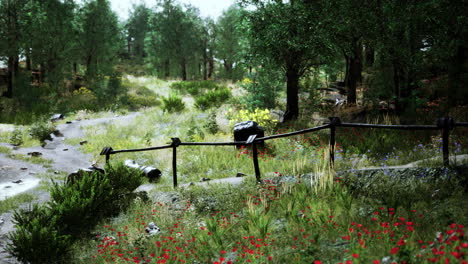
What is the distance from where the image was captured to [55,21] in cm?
2230

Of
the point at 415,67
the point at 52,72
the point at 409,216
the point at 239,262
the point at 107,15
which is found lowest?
the point at 239,262

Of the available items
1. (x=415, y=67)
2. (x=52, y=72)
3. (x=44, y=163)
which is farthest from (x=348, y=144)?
(x=52, y=72)

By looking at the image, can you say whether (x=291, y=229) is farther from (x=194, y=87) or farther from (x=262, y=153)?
(x=194, y=87)

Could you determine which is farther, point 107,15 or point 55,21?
point 107,15

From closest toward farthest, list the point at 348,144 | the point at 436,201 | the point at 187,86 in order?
the point at 436,201 → the point at 348,144 → the point at 187,86

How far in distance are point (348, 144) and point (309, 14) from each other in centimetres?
549

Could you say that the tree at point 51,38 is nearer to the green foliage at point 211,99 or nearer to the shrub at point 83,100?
the shrub at point 83,100

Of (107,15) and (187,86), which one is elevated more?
(107,15)

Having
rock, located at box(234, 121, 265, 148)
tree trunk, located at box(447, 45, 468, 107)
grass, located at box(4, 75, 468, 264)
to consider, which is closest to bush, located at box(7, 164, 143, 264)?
grass, located at box(4, 75, 468, 264)

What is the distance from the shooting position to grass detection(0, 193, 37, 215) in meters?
6.56

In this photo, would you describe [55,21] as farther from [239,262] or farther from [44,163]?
[239,262]

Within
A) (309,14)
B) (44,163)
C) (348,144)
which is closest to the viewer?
(348,144)

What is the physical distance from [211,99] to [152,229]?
1359 cm

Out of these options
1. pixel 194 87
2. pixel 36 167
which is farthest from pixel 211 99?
pixel 36 167
